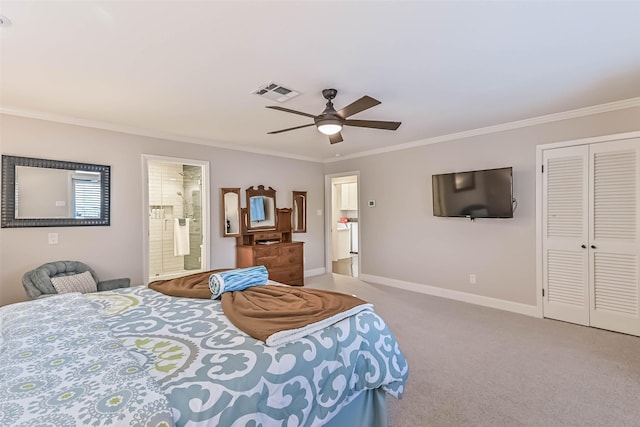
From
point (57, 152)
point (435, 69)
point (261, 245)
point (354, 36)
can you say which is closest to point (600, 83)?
point (435, 69)

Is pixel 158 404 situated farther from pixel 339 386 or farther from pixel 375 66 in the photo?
pixel 375 66

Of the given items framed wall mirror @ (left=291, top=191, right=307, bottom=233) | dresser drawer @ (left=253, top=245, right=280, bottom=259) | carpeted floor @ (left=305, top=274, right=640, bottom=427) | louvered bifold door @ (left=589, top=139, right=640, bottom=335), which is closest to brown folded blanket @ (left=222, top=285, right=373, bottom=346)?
carpeted floor @ (left=305, top=274, right=640, bottom=427)

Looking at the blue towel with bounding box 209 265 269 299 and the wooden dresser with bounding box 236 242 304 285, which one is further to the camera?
the wooden dresser with bounding box 236 242 304 285

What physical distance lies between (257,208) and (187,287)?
112 inches

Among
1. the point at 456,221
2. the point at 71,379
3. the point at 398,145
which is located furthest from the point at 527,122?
the point at 71,379

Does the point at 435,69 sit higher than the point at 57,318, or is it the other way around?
the point at 435,69

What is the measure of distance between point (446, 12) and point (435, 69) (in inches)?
27.5

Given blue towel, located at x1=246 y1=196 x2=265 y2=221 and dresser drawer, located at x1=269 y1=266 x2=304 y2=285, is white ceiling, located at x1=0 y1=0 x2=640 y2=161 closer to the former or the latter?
blue towel, located at x1=246 y1=196 x2=265 y2=221

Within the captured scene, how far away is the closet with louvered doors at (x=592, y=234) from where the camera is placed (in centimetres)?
313

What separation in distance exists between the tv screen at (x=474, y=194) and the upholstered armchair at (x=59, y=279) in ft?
14.1

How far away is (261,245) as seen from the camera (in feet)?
16.3

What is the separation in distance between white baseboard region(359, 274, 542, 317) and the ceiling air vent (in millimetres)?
3578

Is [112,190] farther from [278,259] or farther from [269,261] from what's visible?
[278,259]

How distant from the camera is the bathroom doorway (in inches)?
230
